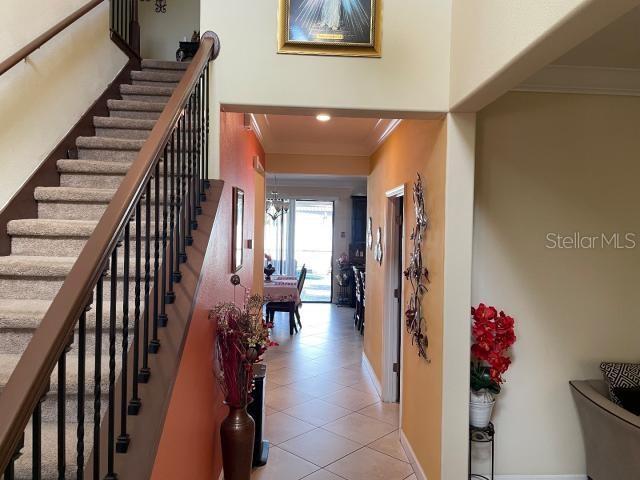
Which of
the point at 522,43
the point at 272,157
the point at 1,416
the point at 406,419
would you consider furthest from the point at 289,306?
the point at 1,416

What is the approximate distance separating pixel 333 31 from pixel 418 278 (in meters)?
1.65

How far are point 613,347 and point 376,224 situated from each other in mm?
2680

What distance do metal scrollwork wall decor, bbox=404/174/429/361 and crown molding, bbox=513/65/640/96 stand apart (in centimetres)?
94

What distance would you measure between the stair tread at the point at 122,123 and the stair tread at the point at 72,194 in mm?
814

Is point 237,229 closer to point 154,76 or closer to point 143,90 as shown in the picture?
point 143,90

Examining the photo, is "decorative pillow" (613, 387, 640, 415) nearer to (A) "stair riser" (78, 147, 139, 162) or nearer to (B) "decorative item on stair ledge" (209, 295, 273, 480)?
(B) "decorative item on stair ledge" (209, 295, 273, 480)

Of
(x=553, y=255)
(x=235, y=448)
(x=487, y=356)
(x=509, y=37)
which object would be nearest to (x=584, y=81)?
(x=553, y=255)

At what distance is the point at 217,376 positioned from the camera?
98.6 inches

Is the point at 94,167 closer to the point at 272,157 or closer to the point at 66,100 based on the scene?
the point at 66,100

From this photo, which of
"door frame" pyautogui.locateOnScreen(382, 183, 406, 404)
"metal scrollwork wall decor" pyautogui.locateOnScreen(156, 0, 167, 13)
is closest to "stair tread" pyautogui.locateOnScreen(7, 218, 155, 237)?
"door frame" pyautogui.locateOnScreen(382, 183, 406, 404)

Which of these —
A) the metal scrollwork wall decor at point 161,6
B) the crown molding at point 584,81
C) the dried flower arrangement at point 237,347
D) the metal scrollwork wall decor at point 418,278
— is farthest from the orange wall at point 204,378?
the metal scrollwork wall decor at point 161,6

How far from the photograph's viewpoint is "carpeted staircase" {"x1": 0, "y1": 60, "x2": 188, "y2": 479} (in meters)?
1.66

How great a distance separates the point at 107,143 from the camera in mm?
2998

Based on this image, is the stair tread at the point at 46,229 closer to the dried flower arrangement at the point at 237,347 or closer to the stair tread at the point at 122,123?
the dried flower arrangement at the point at 237,347
